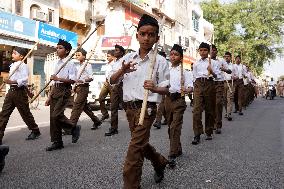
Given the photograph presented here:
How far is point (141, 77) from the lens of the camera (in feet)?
13.2

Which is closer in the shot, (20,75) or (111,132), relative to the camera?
(20,75)

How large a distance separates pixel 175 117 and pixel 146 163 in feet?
2.74

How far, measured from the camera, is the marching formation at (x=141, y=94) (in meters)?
3.80

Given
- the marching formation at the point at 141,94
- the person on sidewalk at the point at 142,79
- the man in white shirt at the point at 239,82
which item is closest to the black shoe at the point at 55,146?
the marching formation at the point at 141,94

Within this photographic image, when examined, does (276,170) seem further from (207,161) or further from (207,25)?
(207,25)

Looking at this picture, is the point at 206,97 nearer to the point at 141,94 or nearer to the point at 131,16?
the point at 141,94

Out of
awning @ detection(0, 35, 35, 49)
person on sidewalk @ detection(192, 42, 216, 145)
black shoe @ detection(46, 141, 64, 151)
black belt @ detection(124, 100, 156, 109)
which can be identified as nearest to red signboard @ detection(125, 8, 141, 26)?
awning @ detection(0, 35, 35, 49)

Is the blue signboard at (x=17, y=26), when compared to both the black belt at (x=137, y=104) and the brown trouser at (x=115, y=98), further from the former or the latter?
the black belt at (x=137, y=104)

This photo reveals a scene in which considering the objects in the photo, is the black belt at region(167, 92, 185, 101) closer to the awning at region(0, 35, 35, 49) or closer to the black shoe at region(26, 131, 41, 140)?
the black shoe at region(26, 131, 41, 140)

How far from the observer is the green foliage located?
155ft

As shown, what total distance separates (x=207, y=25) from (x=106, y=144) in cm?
4718

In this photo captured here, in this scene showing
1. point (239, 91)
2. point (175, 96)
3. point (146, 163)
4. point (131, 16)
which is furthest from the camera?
point (131, 16)

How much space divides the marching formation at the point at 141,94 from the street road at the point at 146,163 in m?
0.29

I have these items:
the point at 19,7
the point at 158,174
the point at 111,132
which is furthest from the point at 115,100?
the point at 19,7
